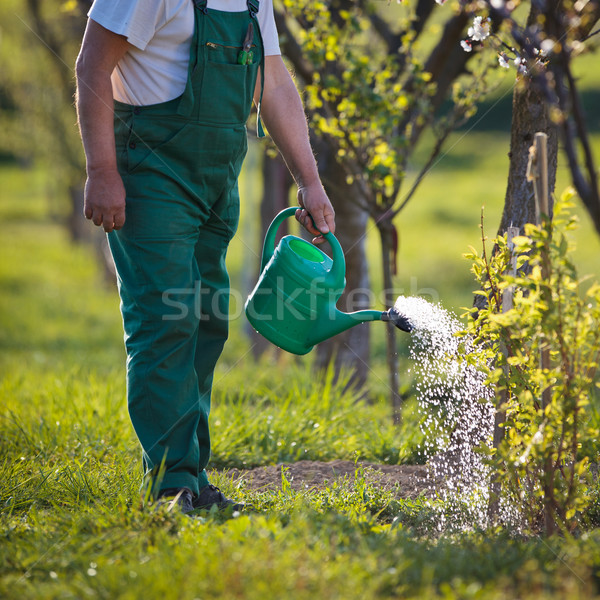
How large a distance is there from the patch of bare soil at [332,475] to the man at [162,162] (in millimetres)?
408

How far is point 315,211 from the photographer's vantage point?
2.53 meters

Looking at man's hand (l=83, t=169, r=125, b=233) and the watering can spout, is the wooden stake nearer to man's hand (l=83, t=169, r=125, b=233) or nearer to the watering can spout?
the watering can spout

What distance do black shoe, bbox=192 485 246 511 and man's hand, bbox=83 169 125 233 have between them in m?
0.89

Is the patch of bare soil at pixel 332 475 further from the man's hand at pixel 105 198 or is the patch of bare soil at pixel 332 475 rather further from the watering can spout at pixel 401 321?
the man's hand at pixel 105 198

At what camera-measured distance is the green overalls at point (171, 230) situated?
7.13ft

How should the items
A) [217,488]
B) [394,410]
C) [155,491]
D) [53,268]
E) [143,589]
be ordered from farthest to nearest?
[53,268]
[394,410]
[217,488]
[155,491]
[143,589]

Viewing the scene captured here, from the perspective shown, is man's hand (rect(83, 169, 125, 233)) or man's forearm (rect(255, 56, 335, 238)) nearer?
man's hand (rect(83, 169, 125, 233))

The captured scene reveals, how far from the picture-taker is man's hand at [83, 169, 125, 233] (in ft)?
6.91

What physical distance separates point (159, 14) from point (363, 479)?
5.33ft

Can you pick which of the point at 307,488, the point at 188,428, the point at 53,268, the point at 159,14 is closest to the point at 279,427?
the point at 307,488

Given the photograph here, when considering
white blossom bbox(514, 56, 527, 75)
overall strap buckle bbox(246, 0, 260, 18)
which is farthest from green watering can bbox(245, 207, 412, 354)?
white blossom bbox(514, 56, 527, 75)

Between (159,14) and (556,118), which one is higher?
(159,14)

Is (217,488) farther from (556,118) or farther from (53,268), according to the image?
(53,268)

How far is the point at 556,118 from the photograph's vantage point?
1603 millimetres
